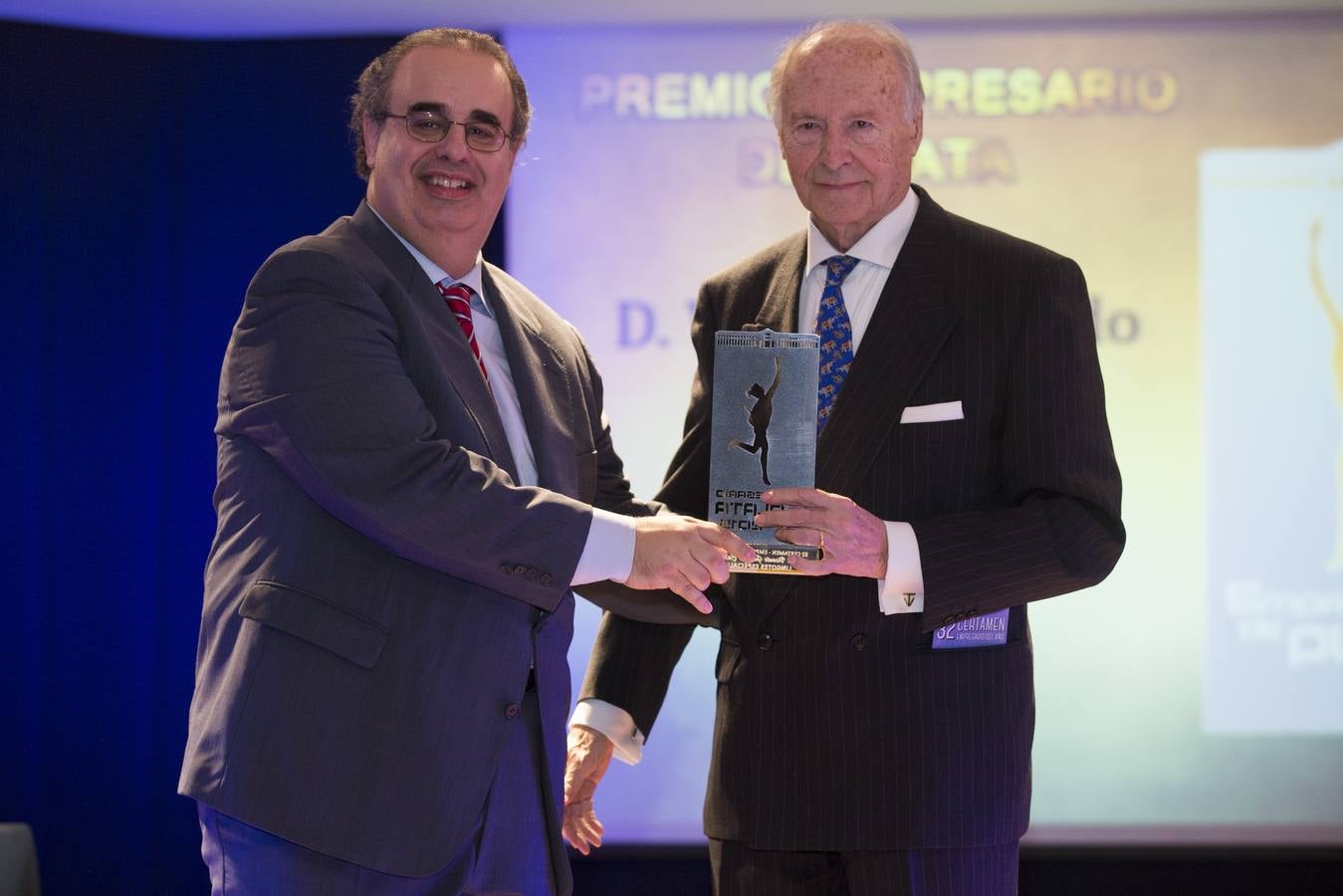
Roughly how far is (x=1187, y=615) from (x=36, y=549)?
4.12m

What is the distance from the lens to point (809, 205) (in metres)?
2.64

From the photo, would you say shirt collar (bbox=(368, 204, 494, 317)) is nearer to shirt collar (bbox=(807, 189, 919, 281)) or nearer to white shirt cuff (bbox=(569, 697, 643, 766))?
shirt collar (bbox=(807, 189, 919, 281))

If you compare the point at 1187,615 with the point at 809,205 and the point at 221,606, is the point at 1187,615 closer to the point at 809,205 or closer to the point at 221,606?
the point at 809,205

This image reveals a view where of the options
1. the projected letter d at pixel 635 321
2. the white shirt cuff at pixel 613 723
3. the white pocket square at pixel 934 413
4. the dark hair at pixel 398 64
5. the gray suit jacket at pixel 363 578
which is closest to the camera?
the gray suit jacket at pixel 363 578

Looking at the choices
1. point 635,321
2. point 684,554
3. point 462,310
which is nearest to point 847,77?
point 462,310

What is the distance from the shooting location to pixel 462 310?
2.47 metres

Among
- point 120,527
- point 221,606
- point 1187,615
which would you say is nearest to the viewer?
point 221,606

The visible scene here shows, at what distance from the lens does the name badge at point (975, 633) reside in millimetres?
2391

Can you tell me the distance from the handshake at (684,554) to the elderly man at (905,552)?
8 cm

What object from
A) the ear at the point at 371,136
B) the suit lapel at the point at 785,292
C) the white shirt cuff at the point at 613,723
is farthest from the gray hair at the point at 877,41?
the white shirt cuff at the point at 613,723

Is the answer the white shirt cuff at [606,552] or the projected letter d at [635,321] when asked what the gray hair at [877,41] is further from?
the projected letter d at [635,321]

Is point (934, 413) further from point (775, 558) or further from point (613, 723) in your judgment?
point (613, 723)

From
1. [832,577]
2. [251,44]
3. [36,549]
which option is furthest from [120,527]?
[832,577]

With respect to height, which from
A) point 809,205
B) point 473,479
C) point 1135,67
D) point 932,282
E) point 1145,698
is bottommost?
point 1145,698
